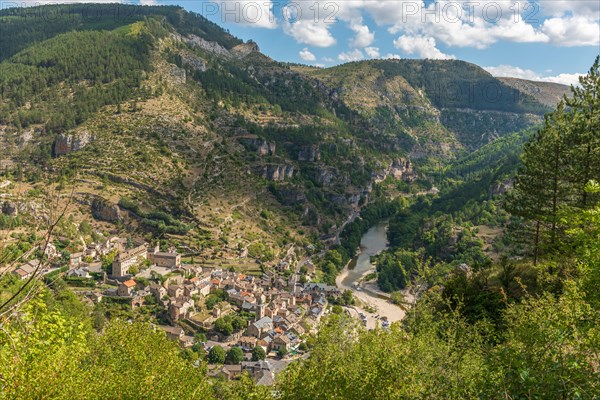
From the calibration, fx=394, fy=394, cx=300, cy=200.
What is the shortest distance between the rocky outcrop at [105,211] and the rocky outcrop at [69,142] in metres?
15.9

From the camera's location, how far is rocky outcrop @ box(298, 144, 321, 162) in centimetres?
10562

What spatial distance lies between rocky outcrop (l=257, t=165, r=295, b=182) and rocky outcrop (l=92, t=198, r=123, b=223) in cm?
3186

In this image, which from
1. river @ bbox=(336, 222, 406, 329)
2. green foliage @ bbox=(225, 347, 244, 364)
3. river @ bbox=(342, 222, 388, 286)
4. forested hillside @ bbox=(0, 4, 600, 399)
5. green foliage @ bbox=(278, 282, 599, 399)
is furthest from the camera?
river @ bbox=(342, 222, 388, 286)

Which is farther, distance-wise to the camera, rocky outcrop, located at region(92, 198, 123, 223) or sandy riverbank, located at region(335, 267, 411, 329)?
rocky outcrop, located at region(92, 198, 123, 223)

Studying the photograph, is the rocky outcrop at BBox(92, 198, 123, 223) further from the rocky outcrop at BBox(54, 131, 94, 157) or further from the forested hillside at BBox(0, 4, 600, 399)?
the rocky outcrop at BBox(54, 131, 94, 157)

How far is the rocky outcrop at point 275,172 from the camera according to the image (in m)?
87.4

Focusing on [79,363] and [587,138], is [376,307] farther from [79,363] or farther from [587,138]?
[79,363]

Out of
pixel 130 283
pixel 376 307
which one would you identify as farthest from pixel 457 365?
pixel 376 307

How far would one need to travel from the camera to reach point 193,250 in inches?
2472

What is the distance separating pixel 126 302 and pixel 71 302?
26.4 ft

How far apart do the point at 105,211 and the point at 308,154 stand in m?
55.6

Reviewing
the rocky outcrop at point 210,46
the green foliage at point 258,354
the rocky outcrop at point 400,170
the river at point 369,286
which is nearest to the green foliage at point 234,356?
the green foliage at point 258,354

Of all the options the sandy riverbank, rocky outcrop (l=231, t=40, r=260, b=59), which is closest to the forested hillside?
the sandy riverbank

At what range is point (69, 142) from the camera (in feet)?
240
